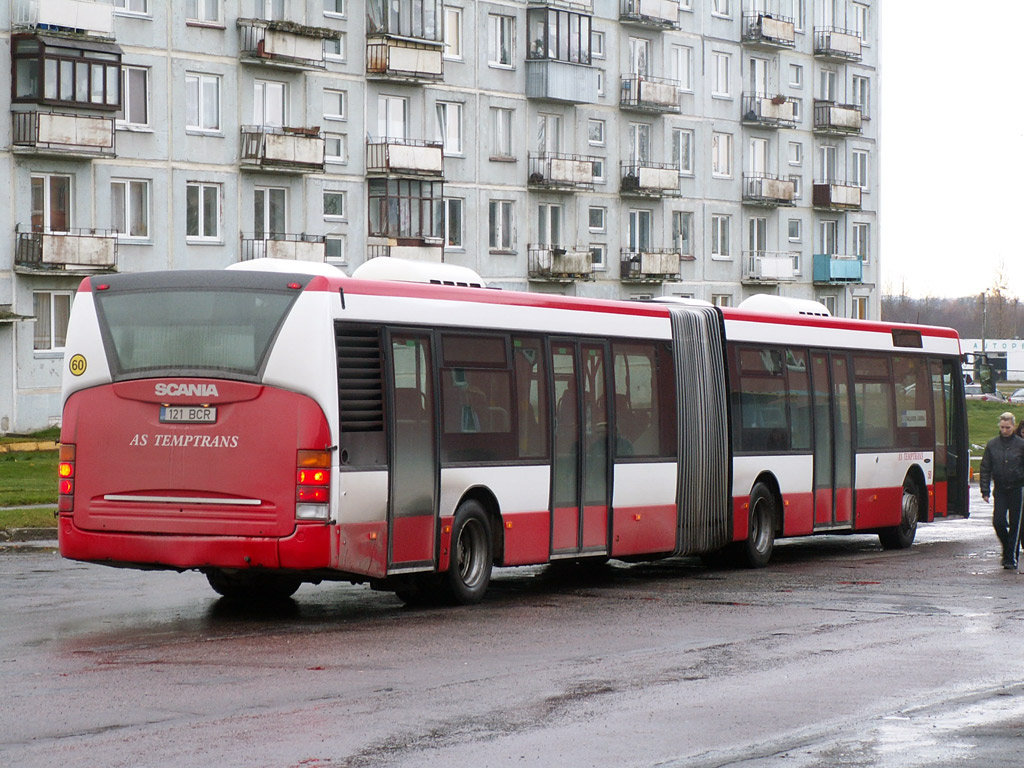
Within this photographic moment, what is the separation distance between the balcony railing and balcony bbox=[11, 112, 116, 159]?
76.0 ft

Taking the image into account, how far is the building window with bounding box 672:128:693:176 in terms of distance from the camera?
220 feet

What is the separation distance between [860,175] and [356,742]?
2879 inches

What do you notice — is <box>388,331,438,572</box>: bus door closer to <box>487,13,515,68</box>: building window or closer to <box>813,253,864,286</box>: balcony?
<box>487,13,515,68</box>: building window

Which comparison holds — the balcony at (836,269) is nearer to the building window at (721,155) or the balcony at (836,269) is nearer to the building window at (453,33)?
the building window at (721,155)

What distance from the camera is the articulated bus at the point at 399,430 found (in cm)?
1377

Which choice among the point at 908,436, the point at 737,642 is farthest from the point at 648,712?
the point at 908,436

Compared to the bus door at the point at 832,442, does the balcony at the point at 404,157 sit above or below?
above

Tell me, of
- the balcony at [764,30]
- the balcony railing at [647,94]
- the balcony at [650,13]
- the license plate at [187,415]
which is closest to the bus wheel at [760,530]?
the license plate at [187,415]

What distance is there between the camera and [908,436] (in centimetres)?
2411

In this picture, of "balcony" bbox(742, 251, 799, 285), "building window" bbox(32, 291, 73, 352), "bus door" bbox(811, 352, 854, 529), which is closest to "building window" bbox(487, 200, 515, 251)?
"balcony" bbox(742, 251, 799, 285)

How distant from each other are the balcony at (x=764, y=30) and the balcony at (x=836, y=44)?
3.82 metres

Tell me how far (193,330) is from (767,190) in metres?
58.5

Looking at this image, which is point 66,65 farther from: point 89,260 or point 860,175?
point 860,175

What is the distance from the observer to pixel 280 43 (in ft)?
164
